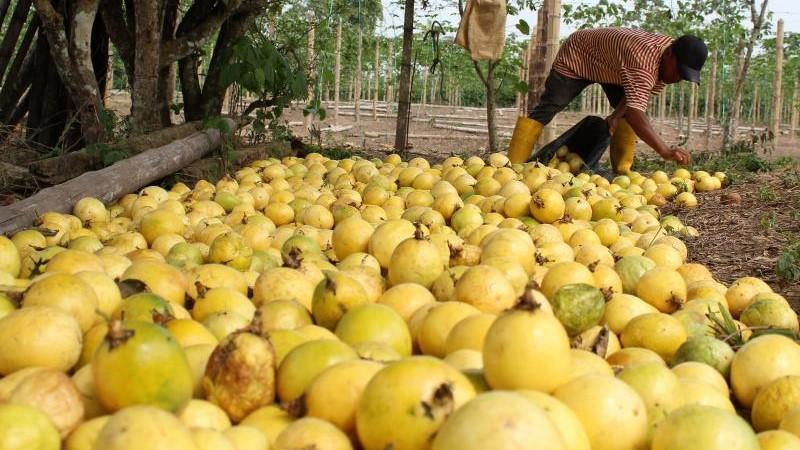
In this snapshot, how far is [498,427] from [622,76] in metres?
6.48

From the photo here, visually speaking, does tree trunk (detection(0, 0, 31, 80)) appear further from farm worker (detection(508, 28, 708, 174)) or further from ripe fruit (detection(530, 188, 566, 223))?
ripe fruit (detection(530, 188, 566, 223))

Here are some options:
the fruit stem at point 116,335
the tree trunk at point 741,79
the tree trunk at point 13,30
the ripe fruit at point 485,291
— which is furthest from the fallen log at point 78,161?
the tree trunk at point 741,79

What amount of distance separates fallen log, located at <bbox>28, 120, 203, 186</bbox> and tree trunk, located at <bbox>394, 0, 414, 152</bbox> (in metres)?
3.54

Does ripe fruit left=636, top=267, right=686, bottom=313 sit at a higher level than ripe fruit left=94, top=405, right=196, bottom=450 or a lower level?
lower

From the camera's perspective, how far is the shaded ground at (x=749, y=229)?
4270mm

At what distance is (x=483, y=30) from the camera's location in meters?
8.36

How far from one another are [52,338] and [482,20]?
7.22 m

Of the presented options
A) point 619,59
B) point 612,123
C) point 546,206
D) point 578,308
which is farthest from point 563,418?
point 612,123

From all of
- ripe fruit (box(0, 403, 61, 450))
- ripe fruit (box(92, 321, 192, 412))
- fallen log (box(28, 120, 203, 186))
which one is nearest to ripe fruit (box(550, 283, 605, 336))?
ripe fruit (box(92, 321, 192, 412))

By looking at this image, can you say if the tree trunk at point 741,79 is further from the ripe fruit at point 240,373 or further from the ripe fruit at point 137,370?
the ripe fruit at point 137,370

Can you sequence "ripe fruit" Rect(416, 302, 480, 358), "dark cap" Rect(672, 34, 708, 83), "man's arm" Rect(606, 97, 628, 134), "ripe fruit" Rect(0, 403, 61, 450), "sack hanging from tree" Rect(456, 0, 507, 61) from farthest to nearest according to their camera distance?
"sack hanging from tree" Rect(456, 0, 507, 61), "man's arm" Rect(606, 97, 628, 134), "dark cap" Rect(672, 34, 708, 83), "ripe fruit" Rect(416, 302, 480, 358), "ripe fruit" Rect(0, 403, 61, 450)

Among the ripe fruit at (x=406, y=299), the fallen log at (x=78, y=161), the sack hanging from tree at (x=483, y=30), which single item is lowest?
the ripe fruit at (x=406, y=299)

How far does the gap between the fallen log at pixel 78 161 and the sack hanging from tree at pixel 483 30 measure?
3688 millimetres

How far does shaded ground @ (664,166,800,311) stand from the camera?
4270mm
